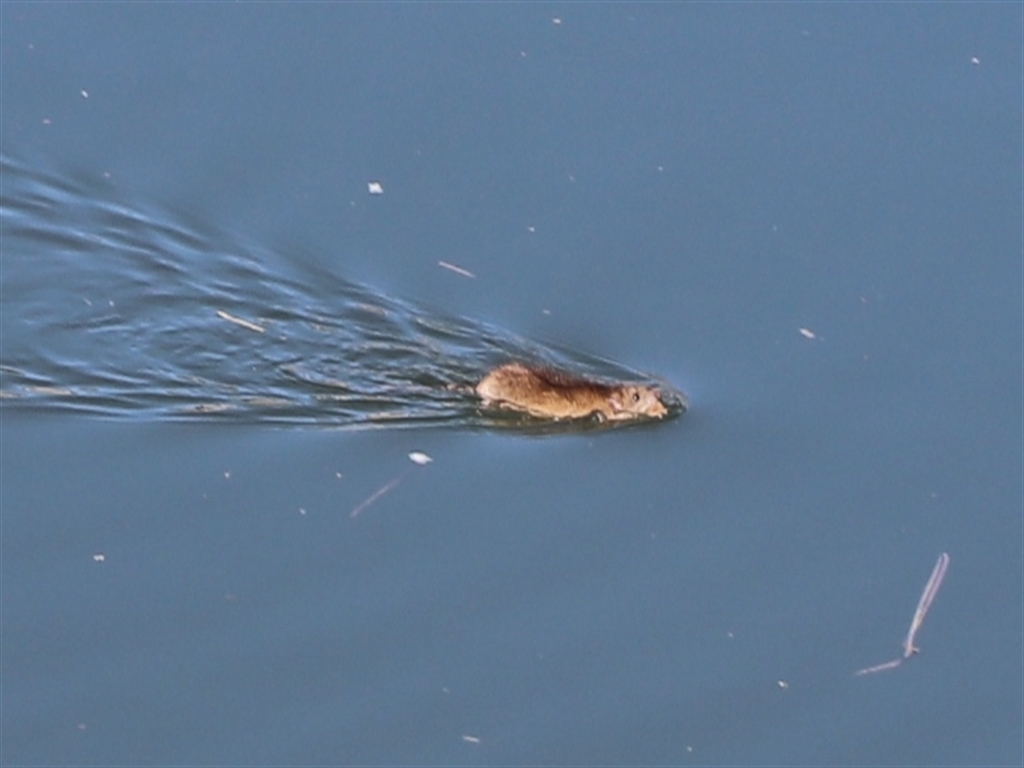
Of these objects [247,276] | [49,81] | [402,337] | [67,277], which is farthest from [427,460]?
[49,81]

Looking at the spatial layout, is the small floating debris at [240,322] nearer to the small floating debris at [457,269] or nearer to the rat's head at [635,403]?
the small floating debris at [457,269]

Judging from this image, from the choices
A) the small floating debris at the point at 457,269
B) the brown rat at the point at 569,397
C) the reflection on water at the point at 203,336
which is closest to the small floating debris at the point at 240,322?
the reflection on water at the point at 203,336

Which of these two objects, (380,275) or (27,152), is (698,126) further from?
(27,152)

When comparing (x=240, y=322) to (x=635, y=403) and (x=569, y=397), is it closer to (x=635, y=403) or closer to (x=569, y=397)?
(x=569, y=397)

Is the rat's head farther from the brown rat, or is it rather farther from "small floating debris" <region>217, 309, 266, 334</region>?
"small floating debris" <region>217, 309, 266, 334</region>

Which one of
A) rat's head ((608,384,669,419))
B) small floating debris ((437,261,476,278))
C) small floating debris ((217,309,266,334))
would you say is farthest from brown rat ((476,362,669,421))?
small floating debris ((217,309,266,334))

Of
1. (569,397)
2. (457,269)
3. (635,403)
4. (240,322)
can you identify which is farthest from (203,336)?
(635,403)
